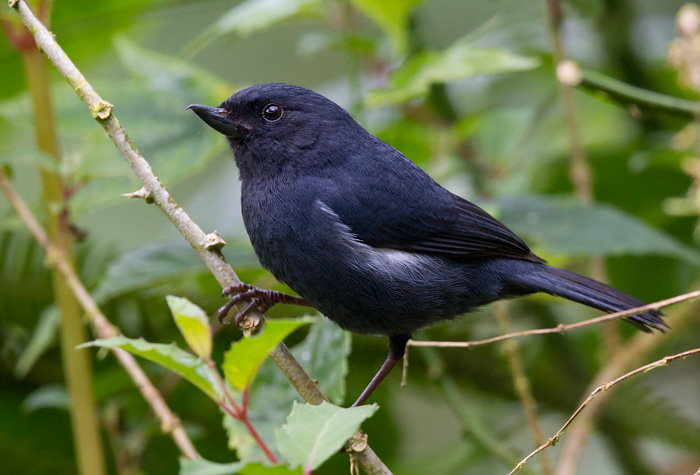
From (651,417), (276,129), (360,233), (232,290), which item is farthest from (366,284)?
(651,417)

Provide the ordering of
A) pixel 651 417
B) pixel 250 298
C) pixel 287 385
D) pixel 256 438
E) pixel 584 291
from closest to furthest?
pixel 256 438 → pixel 250 298 → pixel 287 385 → pixel 584 291 → pixel 651 417

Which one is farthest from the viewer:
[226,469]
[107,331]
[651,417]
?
[651,417]

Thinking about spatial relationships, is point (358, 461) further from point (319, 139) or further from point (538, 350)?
point (538, 350)

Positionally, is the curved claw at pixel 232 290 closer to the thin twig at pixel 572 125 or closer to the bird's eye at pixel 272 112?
the bird's eye at pixel 272 112

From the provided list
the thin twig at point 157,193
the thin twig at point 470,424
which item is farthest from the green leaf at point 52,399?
the thin twig at point 470,424

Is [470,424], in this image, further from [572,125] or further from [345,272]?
[572,125]

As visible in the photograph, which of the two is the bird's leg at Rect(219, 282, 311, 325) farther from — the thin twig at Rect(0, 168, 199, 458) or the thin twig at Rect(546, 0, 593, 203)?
the thin twig at Rect(546, 0, 593, 203)
